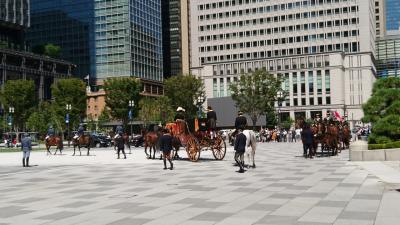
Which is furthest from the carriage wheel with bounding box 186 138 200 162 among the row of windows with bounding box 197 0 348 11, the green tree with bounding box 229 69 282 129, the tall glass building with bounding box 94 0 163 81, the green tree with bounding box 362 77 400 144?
the row of windows with bounding box 197 0 348 11

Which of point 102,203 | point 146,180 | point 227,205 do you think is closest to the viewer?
point 227,205

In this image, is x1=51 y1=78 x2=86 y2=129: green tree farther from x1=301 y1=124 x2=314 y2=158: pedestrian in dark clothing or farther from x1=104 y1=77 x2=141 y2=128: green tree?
x1=301 y1=124 x2=314 y2=158: pedestrian in dark clothing

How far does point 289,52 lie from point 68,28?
5757 cm

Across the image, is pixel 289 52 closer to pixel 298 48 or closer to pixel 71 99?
pixel 298 48

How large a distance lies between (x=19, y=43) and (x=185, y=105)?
53.6 meters

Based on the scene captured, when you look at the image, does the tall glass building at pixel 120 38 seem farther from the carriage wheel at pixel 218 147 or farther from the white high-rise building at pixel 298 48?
the carriage wheel at pixel 218 147

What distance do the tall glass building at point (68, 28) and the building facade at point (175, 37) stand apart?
43164mm

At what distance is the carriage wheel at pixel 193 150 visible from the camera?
25.5 metres

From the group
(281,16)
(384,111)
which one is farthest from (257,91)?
(281,16)

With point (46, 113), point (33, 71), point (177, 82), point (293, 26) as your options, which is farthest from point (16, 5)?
point (293, 26)

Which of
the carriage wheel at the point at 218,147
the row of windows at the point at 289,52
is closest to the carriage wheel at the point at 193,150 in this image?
the carriage wheel at the point at 218,147

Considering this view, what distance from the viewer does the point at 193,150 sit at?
2586 cm

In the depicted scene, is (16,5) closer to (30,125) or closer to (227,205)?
(30,125)

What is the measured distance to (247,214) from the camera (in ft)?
34.7
